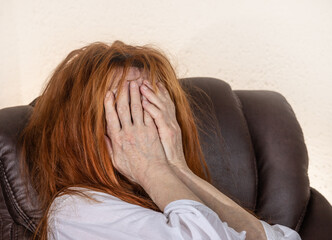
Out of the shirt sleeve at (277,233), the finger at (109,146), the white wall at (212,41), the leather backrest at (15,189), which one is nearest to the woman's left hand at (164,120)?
the finger at (109,146)

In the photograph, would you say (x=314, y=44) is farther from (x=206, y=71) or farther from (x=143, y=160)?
(x=143, y=160)

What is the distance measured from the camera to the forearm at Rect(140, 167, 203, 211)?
2.80 feet

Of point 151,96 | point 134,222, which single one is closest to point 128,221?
point 134,222

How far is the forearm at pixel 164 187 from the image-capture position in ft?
2.80

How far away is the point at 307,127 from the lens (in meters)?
1.71

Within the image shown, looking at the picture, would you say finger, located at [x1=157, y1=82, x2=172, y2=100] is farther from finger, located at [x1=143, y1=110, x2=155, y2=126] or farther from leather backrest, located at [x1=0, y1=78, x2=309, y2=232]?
leather backrest, located at [x1=0, y1=78, x2=309, y2=232]

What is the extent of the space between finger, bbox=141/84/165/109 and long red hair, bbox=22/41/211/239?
0.03 m

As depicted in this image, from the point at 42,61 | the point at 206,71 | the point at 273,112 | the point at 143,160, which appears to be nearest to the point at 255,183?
the point at 273,112

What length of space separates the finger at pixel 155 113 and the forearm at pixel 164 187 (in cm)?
13

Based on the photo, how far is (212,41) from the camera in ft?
5.38

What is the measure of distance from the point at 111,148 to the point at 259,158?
1.74ft

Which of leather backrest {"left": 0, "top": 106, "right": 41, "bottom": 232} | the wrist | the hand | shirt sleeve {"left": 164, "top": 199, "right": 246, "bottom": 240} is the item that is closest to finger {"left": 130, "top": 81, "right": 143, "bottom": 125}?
the hand

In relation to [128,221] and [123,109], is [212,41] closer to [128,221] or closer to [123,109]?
[123,109]

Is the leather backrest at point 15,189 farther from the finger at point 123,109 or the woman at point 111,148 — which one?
the finger at point 123,109
